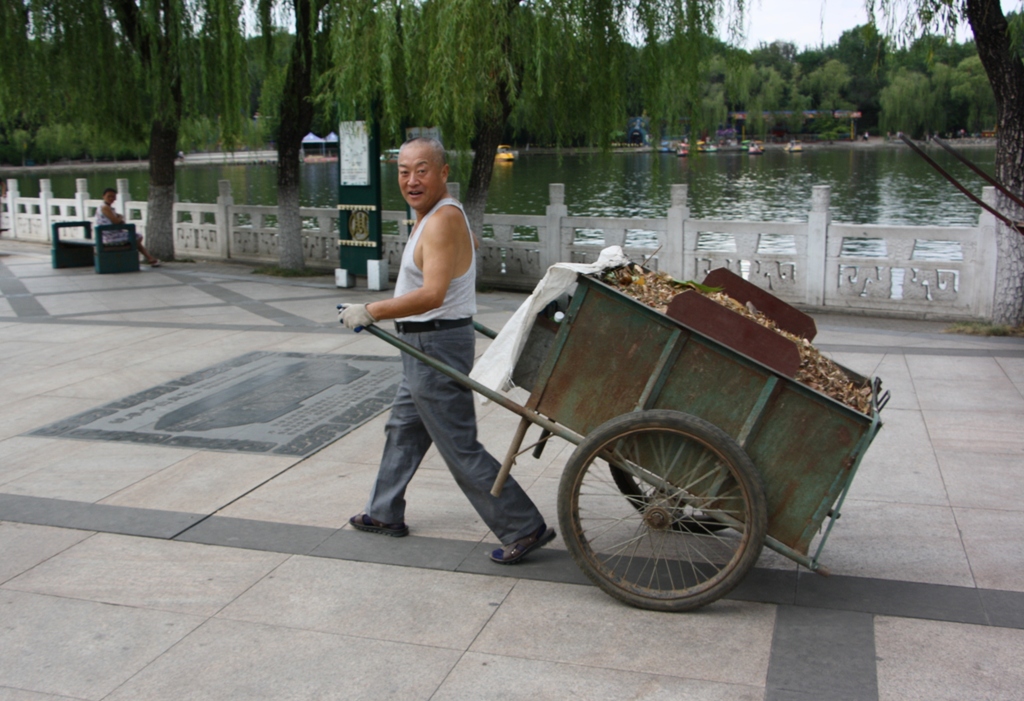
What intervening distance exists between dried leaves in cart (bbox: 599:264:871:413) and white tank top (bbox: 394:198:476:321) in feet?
A: 2.13

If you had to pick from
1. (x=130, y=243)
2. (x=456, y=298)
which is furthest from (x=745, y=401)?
(x=130, y=243)

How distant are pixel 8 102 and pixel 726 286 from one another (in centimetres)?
1404

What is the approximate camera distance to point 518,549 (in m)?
4.39

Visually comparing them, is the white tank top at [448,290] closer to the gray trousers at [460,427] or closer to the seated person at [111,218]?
the gray trousers at [460,427]

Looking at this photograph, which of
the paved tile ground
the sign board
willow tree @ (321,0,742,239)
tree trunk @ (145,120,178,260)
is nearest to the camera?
the paved tile ground

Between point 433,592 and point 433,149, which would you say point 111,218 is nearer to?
point 433,149

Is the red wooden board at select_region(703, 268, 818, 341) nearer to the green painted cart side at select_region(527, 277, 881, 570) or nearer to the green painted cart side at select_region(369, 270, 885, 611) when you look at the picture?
the green painted cart side at select_region(369, 270, 885, 611)

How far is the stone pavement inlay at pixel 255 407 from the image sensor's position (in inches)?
252

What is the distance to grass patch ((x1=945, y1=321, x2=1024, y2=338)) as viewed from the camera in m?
10.0

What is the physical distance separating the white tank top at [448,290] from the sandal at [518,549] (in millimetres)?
1091

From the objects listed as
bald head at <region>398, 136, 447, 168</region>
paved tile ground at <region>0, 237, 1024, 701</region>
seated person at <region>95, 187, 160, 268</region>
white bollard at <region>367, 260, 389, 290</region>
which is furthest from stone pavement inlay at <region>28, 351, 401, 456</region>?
seated person at <region>95, 187, 160, 268</region>

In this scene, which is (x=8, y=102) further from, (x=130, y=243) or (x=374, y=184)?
(x=374, y=184)

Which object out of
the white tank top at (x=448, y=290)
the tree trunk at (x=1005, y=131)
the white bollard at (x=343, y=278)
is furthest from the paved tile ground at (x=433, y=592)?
the white bollard at (x=343, y=278)

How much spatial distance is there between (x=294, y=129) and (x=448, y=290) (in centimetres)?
1112
